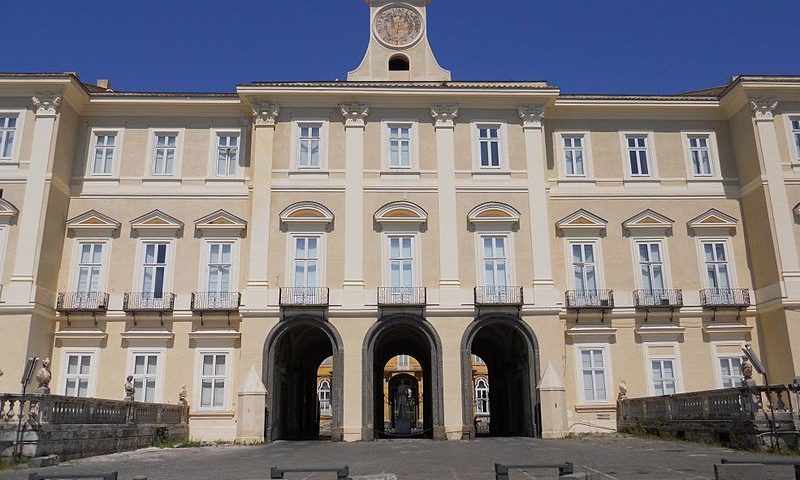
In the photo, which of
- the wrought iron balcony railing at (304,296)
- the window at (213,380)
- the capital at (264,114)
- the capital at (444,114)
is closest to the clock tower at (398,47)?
the capital at (444,114)

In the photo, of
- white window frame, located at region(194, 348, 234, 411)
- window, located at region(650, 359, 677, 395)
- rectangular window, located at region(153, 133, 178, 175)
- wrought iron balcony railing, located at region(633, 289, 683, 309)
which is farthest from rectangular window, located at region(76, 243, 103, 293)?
window, located at region(650, 359, 677, 395)

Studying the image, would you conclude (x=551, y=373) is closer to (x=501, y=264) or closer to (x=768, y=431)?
(x=501, y=264)

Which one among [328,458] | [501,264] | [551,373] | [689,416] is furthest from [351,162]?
[689,416]

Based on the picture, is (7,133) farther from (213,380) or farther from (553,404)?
(553,404)

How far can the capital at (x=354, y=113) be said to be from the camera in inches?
1176

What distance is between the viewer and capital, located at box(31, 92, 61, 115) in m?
28.5

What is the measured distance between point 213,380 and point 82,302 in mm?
6441

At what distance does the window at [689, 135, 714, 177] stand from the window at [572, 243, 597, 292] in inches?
254

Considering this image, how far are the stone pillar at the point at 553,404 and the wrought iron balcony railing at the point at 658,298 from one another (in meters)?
5.25

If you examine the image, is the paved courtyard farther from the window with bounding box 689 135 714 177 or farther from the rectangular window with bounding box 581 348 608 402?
the window with bounding box 689 135 714 177

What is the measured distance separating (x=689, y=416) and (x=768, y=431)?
435 cm

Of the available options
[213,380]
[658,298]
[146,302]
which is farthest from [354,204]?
[658,298]

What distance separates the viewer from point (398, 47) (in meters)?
32.7

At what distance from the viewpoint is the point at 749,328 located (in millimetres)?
28719
